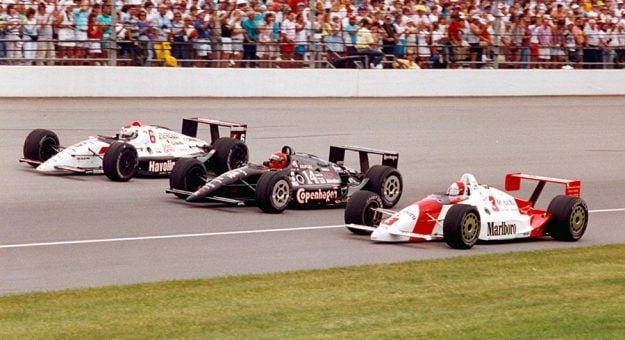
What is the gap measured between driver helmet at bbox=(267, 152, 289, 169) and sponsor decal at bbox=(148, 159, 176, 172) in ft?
9.78

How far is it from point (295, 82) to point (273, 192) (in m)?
13.9

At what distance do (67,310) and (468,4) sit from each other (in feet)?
78.7

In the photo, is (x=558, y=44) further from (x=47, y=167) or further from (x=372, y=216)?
(x=372, y=216)

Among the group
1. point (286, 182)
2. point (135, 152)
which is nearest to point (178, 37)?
point (135, 152)

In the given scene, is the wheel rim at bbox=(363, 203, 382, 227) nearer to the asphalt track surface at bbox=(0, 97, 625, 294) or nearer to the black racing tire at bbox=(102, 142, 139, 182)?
the asphalt track surface at bbox=(0, 97, 625, 294)

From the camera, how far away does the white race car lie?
17281mm

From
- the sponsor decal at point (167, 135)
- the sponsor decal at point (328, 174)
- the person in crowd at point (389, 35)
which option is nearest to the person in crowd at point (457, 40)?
the person in crowd at point (389, 35)

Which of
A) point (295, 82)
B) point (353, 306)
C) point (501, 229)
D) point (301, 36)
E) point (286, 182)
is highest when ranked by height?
point (301, 36)

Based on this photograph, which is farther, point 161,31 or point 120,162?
point 161,31

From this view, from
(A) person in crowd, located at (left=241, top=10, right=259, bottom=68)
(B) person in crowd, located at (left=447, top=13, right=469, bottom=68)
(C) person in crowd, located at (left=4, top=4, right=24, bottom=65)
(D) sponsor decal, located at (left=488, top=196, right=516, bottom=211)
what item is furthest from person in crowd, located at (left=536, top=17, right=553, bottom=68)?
(D) sponsor decal, located at (left=488, top=196, right=516, bottom=211)

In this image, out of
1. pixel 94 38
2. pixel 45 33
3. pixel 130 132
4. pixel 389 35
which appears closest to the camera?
pixel 130 132

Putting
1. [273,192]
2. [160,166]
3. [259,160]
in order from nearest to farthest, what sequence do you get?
[273,192]
[160,166]
[259,160]

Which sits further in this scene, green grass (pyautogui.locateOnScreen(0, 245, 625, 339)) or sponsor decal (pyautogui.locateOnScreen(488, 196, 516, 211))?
sponsor decal (pyautogui.locateOnScreen(488, 196, 516, 211))

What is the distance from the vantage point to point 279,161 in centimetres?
1559
